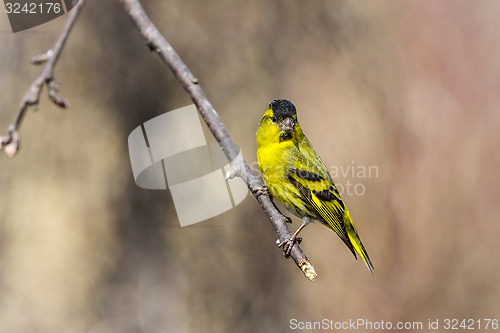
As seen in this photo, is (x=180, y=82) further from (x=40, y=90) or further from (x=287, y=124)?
(x=287, y=124)

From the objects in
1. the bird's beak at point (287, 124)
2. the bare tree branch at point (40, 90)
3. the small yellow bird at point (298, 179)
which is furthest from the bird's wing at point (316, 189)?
the bare tree branch at point (40, 90)

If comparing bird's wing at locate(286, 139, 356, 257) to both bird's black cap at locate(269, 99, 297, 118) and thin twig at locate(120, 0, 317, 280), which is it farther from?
thin twig at locate(120, 0, 317, 280)

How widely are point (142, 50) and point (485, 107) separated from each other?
2.79 meters

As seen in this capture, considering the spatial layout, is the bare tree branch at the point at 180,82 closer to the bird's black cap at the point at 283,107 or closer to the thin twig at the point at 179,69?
the thin twig at the point at 179,69

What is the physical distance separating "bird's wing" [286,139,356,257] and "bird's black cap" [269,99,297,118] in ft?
1.05

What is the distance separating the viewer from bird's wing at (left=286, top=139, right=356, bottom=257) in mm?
2512

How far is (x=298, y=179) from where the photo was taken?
2535mm

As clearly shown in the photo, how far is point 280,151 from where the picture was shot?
8.04 ft

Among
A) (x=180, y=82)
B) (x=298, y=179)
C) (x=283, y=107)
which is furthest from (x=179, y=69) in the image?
(x=298, y=179)

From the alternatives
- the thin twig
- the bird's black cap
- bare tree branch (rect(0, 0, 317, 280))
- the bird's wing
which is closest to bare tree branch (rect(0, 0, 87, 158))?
bare tree branch (rect(0, 0, 317, 280))

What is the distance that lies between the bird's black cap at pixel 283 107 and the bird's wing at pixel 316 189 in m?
0.32

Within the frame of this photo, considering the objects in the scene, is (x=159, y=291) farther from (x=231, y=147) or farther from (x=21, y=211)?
(x=231, y=147)

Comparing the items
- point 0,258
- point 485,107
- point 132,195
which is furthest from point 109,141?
point 485,107

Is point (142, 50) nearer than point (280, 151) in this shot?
No
